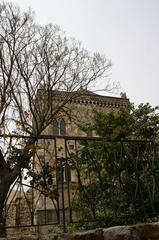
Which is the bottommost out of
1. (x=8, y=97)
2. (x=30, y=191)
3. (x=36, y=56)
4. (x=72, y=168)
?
(x=30, y=191)

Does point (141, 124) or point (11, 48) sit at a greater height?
point (11, 48)

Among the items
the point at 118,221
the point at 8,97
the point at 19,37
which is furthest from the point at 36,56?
the point at 118,221

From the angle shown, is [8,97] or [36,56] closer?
[8,97]

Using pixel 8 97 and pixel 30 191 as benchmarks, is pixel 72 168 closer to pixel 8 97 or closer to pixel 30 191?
pixel 30 191

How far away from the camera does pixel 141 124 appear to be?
15.5 m

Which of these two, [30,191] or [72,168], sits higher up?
[72,168]

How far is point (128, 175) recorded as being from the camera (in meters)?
5.14

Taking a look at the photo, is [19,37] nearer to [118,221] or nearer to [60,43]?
[60,43]

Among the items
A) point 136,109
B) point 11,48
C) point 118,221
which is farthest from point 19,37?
point 118,221

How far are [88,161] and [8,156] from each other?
1114 mm

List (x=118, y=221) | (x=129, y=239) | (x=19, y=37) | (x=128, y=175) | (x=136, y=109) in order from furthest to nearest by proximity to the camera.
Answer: (x=136, y=109) → (x=19, y=37) → (x=128, y=175) → (x=118, y=221) → (x=129, y=239)

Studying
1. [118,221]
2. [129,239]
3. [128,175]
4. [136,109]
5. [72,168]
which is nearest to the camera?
[129,239]

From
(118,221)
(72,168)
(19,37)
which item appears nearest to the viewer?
(118,221)

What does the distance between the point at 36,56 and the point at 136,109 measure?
590cm
